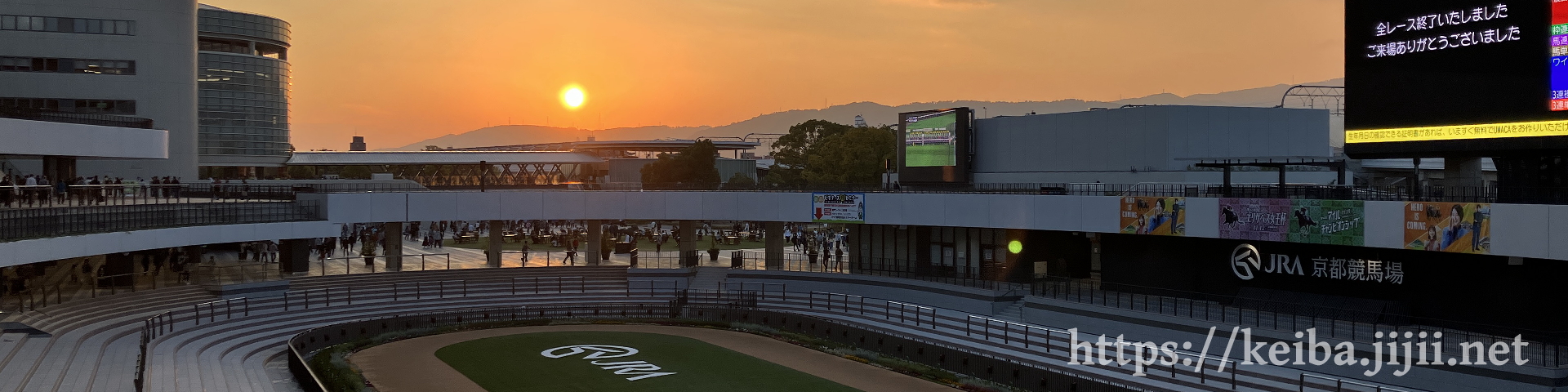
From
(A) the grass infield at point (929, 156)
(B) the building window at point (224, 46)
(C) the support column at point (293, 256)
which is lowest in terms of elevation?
(C) the support column at point (293, 256)

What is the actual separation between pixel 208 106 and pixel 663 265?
6313 centimetres

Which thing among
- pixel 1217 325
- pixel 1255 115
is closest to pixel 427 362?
pixel 1217 325

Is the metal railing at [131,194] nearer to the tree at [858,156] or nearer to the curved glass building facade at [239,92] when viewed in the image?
the tree at [858,156]

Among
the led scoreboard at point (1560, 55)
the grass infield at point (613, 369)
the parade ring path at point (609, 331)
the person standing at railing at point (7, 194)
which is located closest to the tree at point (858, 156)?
the parade ring path at point (609, 331)

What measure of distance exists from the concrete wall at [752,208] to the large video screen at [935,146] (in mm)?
3830

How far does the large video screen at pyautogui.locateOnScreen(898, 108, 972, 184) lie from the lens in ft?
160

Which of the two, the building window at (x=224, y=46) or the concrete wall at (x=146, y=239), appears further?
the building window at (x=224, y=46)

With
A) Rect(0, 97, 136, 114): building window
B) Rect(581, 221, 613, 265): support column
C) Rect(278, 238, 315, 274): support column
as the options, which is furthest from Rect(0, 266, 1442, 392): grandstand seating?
Rect(0, 97, 136, 114): building window

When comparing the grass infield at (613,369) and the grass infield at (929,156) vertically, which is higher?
the grass infield at (929,156)

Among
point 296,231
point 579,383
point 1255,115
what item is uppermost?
point 1255,115

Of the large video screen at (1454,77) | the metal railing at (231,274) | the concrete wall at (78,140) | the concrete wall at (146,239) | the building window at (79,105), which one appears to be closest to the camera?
the large video screen at (1454,77)

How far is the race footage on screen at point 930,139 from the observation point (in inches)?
1939

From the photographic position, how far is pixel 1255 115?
148ft

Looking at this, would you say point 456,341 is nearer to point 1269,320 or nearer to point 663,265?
point 663,265
